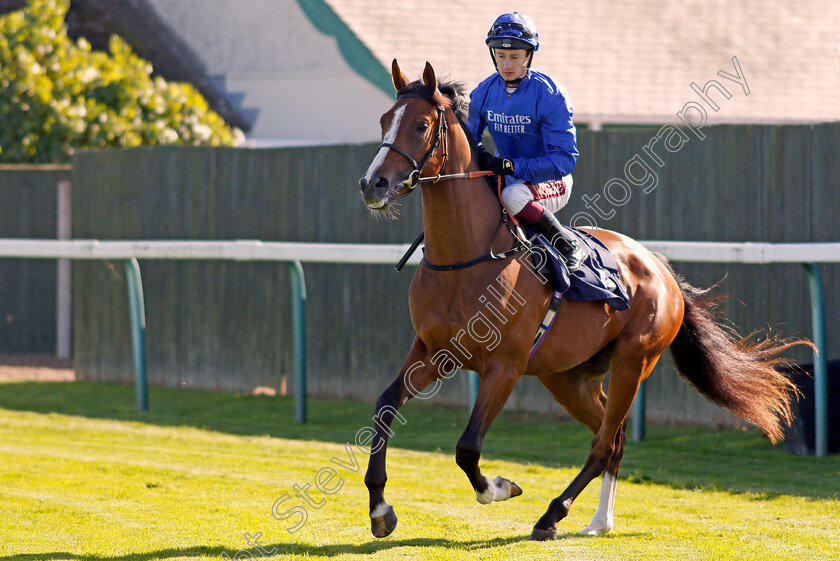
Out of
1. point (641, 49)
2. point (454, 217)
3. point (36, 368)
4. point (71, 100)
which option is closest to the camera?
point (454, 217)

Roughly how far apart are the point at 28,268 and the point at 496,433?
21.1ft

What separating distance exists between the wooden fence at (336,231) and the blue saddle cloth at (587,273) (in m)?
2.54

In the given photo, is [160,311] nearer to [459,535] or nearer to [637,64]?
[459,535]

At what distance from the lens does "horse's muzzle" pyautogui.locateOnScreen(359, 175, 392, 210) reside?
4.50 meters

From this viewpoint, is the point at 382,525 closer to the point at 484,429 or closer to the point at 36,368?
the point at 484,429

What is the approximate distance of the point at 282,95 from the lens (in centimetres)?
1521

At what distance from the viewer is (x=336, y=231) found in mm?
9555

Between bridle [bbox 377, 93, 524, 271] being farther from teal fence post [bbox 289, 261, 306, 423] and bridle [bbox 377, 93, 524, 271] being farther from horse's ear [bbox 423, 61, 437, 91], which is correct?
teal fence post [bbox 289, 261, 306, 423]

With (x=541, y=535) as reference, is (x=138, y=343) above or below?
above

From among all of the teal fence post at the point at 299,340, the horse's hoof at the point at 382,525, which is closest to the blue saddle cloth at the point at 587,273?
the horse's hoof at the point at 382,525

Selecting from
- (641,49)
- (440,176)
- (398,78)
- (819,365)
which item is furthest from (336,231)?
(641,49)

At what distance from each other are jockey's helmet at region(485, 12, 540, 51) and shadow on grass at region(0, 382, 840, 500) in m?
2.52

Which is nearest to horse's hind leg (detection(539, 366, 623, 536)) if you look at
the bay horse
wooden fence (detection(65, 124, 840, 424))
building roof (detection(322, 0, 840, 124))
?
the bay horse

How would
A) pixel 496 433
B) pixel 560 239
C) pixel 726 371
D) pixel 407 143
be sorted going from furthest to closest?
pixel 496 433 < pixel 726 371 < pixel 560 239 < pixel 407 143
